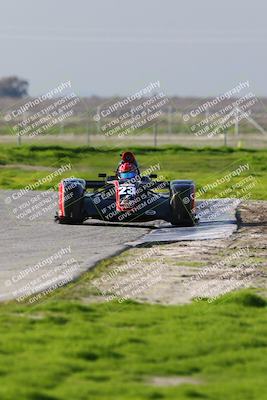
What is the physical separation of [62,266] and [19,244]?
324cm

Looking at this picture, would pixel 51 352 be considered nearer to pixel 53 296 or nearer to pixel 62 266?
pixel 53 296

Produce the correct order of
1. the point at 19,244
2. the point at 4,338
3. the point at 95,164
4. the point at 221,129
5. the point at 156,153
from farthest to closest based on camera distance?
1. the point at 221,129
2. the point at 156,153
3. the point at 95,164
4. the point at 19,244
5. the point at 4,338

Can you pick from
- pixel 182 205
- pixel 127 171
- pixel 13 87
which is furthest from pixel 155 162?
pixel 13 87

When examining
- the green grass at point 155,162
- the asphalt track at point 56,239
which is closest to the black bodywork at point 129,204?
the asphalt track at point 56,239

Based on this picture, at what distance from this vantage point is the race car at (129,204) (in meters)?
22.0

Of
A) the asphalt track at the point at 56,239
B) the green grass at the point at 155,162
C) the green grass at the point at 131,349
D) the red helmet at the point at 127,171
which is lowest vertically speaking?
the green grass at the point at 155,162

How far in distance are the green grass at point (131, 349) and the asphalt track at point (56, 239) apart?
1529 mm

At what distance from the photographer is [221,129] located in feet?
261

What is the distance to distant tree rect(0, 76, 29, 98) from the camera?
148 m

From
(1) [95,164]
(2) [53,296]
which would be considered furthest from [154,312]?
(1) [95,164]

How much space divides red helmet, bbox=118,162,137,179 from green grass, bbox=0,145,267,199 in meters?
7.88

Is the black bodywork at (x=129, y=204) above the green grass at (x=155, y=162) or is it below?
above

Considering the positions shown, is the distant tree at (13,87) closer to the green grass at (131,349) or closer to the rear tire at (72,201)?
the rear tire at (72,201)

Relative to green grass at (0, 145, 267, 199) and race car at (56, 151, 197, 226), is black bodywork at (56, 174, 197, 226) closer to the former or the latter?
race car at (56, 151, 197, 226)
